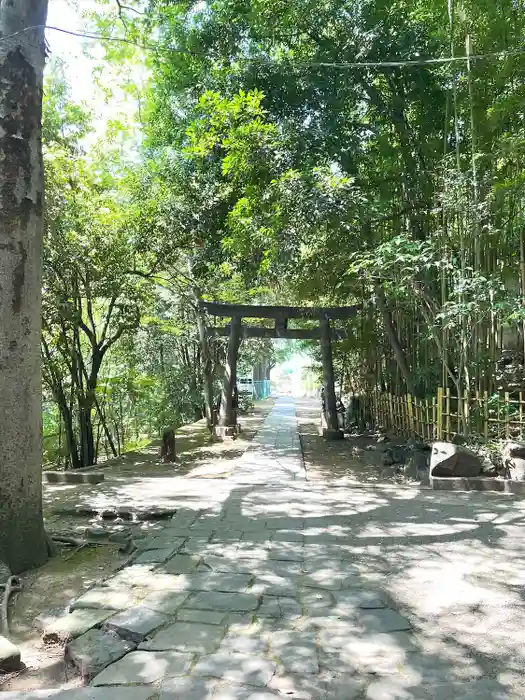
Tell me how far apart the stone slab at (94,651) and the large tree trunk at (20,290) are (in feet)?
4.79

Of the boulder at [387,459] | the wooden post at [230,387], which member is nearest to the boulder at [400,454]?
the boulder at [387,459]

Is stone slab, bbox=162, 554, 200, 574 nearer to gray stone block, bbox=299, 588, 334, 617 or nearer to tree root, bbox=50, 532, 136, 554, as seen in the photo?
tree root, bbox=50, 532, 136, 554

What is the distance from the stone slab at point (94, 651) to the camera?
2367mm

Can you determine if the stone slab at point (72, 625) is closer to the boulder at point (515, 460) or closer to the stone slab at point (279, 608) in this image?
the stone slab at point (279, 608)

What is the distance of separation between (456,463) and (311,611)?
13.5 feet

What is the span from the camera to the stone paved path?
2221mm

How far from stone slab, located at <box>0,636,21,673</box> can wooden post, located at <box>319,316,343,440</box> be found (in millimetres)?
10225

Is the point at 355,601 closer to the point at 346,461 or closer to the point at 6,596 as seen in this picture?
the point at 6,596

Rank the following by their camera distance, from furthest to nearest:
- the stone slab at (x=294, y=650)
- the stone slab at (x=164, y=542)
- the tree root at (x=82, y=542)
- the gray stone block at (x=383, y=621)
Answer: the tree root at (x=82, y=542), the stone slab at (x=164, y=542), the gray stone block at (x=383, y=621), the stone slab at (x=294, y=650)

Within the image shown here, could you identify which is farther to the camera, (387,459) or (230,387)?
(230,387)

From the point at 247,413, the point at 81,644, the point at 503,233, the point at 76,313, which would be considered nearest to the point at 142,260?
the point at 76,313

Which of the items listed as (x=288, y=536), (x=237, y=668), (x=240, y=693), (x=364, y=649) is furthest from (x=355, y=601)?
(x=288, y=536)

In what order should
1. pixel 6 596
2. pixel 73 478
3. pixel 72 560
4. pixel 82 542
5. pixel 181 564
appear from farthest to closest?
1. pixel 73 478
2. pixel 82 542
3. pixel 72 560
4. pixel 181 564
5. pixel 6 596

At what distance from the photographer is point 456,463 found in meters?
6.53
